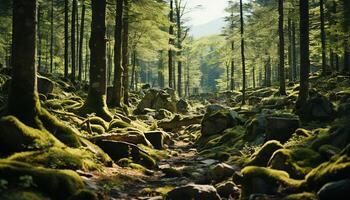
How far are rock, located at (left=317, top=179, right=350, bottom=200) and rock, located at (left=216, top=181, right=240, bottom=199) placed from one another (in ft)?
7.42

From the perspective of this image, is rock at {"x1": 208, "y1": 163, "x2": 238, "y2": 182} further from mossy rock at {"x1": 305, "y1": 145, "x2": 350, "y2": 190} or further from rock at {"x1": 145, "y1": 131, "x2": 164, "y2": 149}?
rock at {"x1": 145, "y1": 131, "x2": 164, "y2": 149}

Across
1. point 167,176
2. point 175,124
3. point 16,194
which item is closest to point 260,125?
point 167,176

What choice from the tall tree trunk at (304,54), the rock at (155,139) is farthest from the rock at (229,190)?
the tall tree trunk at (304,54)

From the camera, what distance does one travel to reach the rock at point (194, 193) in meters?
8.08

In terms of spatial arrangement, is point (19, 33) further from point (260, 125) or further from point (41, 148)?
point (260, 125)

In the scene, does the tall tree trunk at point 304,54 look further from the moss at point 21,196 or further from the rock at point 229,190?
the moss at point 21,196

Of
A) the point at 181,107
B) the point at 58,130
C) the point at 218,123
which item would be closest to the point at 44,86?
the point at 218,123

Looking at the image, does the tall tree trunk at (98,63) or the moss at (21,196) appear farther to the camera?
the tall tree trunk at (98,63)

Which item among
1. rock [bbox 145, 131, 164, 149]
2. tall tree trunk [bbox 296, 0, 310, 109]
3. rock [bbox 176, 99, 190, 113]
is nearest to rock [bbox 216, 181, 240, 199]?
rock [bbox 145, 131, 164, 149]

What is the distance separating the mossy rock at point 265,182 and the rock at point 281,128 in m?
4.83

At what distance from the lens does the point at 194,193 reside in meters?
8.11

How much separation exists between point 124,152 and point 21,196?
232 inches

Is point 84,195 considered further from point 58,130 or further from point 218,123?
point 218,123

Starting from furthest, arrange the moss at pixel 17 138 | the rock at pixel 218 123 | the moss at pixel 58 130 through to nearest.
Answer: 1. the rock at pixel 218 123
2. the moss at pixel 58 130
3. the moss at pixel 17 138
